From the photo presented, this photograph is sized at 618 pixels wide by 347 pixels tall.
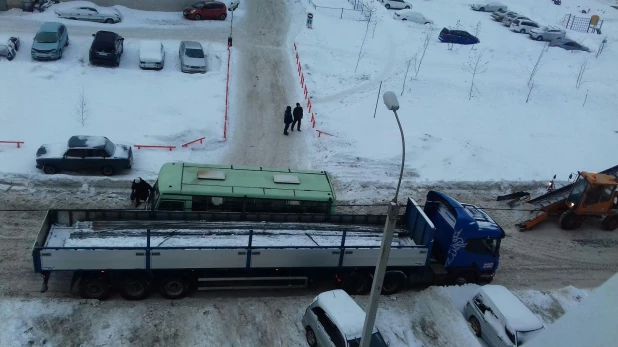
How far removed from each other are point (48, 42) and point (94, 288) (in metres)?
19.7

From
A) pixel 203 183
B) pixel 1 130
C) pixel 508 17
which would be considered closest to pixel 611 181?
pixel 203 183

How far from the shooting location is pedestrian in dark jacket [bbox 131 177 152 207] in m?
20.1

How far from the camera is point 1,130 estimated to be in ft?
79.4

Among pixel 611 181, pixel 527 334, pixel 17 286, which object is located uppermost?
pixel 611 181

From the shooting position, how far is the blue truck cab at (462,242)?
17.3 meters

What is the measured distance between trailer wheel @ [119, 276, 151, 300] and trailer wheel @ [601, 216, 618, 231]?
16881 mm

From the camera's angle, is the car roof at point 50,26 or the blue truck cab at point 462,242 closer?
the blue truck cab at point 462,242

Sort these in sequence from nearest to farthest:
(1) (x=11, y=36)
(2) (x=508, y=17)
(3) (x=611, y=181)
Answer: (3) (x=611, y=181), (1) (x=11, y=36), (2) (x=508, y=17)

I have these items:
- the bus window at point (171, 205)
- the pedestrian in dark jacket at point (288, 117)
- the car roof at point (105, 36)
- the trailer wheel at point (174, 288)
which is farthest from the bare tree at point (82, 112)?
the trailer wheel at point (174, 288)

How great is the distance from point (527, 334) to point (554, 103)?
72.7 ft

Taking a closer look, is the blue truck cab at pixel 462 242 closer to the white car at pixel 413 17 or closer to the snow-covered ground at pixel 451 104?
the snow-covered ground at pixel 451 104

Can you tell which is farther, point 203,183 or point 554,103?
point 554,103

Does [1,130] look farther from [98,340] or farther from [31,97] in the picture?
[98,340]

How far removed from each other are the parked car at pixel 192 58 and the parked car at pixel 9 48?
8411mm
